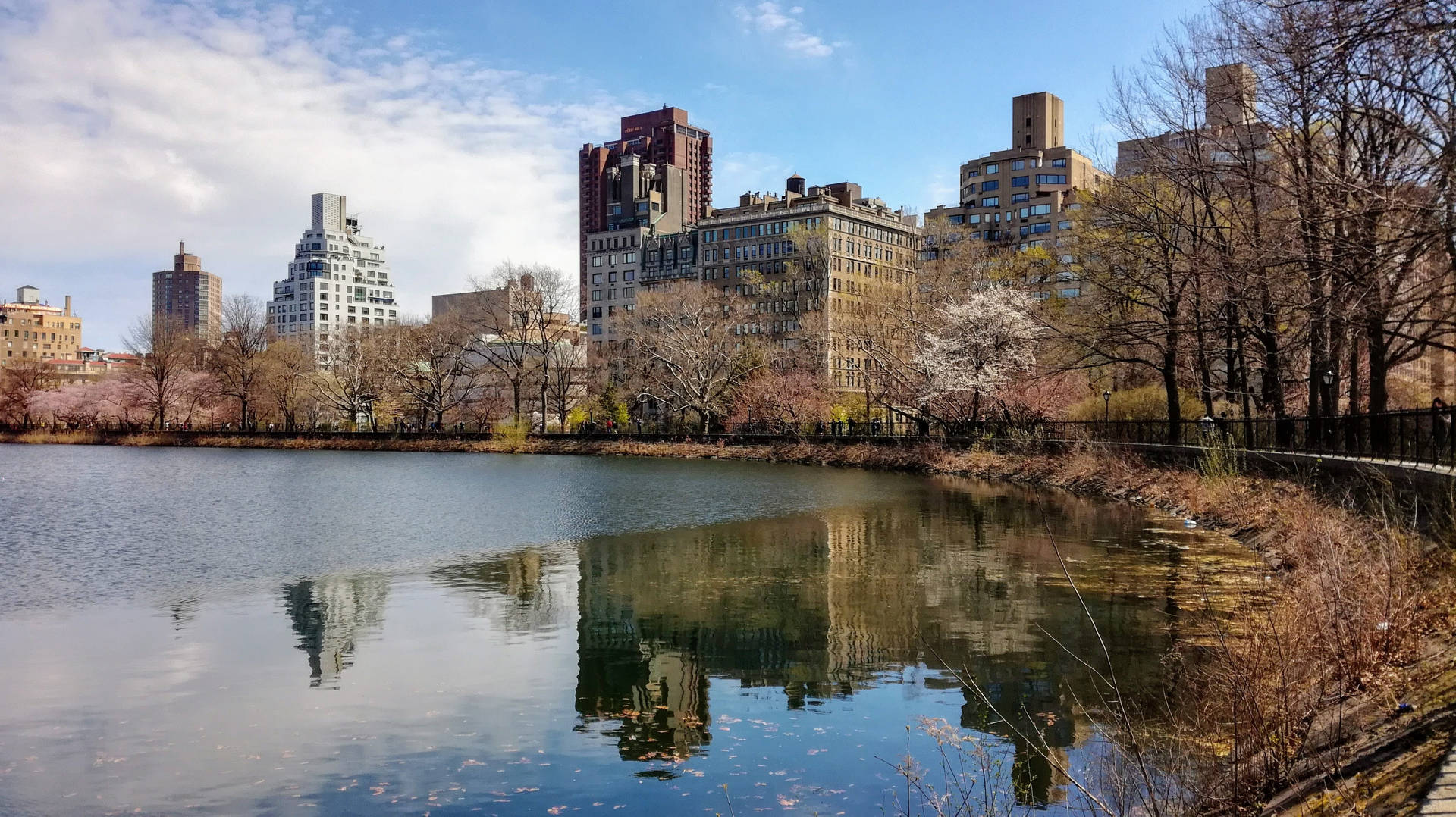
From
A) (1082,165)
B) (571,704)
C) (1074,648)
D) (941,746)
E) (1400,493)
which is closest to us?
(941,746)

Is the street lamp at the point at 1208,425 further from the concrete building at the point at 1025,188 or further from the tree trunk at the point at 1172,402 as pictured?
the concrete building at the point at 1025,188

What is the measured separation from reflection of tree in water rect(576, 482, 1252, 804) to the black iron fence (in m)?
4.83

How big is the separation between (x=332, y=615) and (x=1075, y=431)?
3996 cm

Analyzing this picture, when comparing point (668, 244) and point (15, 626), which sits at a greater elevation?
point (668, 244)

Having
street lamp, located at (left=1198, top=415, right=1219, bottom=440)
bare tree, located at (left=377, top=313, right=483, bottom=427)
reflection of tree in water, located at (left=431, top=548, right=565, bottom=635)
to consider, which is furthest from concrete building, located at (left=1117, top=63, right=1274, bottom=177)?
bare tree, located at (left=377, top=313, right=483, bottom=427)

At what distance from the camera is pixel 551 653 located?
15172mm

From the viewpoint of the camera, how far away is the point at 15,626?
16.8 metres

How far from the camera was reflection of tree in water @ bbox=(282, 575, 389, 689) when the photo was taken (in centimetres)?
1452

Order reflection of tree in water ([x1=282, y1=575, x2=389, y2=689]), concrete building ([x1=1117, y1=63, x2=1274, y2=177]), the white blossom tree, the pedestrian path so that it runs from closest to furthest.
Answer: the pedestrian path
reflection of tree in water ([x1=282, y1=575, x2=389, y2=689])
concrete building ([x1=1117, y1=63, x2=1274, y2=177])
the white blossom tree

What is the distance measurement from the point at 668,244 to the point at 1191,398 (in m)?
121

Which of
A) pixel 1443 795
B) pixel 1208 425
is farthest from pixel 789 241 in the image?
pixel 1443 795

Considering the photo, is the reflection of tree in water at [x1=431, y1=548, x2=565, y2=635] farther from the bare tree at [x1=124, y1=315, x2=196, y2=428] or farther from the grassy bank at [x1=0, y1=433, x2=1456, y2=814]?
the bare tree at [x1=124, y1=315, x2=196, y2=428]

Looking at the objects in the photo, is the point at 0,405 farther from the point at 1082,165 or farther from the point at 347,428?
the point at 1082,165

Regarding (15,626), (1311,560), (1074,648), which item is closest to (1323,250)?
(1311,560)
